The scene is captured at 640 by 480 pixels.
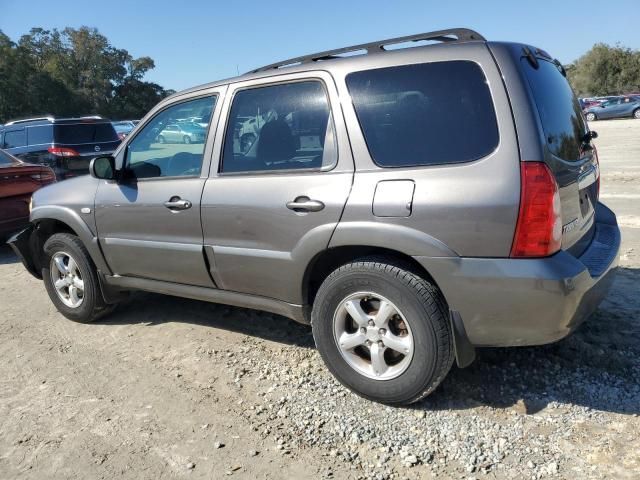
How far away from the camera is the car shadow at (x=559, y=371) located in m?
2.95

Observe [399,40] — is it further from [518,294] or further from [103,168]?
[103,168]

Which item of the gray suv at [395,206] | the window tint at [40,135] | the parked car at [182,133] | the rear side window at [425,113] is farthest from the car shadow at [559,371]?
the window tint at [40,135]

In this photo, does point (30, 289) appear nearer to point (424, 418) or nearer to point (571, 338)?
point (424, 418)

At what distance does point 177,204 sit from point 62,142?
28.9 ft

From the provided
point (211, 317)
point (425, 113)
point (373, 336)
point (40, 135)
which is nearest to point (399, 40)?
point (425, 113)

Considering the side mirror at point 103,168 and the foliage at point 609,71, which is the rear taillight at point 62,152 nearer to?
the side mirror at point 103,168

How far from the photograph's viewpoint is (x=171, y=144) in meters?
3.90

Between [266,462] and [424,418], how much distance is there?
871 millimetres

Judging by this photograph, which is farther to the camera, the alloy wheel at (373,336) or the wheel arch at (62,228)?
the wheel arch at (62,228)

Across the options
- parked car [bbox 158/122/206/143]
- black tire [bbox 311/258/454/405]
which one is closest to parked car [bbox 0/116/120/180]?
parked car [bbox 158/122/206/143]

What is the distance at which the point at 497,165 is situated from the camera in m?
2.51

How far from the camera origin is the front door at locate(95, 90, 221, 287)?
11.9 feet

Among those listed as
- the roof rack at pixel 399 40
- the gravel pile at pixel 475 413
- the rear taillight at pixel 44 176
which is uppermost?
the roof rack at pixel 399 40

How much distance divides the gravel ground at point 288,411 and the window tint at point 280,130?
1.35 m
